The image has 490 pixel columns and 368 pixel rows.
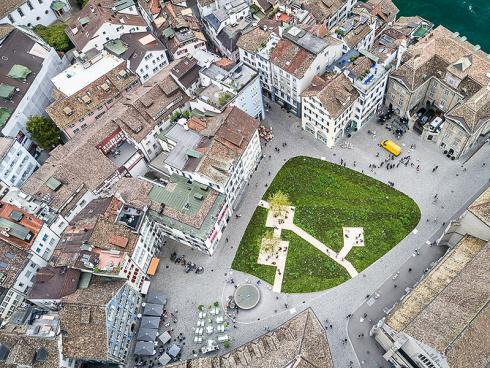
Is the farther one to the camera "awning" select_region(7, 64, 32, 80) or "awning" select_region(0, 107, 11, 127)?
"awning" select_region(7, 64, 32, 80)

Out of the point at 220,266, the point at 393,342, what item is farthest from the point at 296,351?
the point at 220,266

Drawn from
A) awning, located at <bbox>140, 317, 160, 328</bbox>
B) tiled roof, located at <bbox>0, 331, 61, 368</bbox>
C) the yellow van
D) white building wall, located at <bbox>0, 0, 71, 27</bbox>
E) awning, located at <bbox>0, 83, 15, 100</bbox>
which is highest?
white building wall, located at <bbox>0, 0, 71, 27</bbox>

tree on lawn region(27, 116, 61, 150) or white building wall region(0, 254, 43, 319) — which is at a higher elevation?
tree on lawn region(27, 116, 61, 150)

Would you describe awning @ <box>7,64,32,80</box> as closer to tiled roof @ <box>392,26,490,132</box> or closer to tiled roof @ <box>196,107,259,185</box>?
tiled roof @ <box>196,107,259,185</box>

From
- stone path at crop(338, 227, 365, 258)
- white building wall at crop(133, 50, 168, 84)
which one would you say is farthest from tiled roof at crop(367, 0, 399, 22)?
stone path at crop(338, 227, 365, 258)

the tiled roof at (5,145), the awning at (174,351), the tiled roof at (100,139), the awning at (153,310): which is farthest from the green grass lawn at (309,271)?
the tiled roof at (5,145)

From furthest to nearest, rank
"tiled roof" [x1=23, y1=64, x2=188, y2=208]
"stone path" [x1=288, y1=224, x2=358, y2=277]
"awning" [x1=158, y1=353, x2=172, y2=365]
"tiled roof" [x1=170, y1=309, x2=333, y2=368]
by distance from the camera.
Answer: "tiled roof" [x1=23, y1=64, x2=188, y2=208], "stone path" [x1=288, y1=224, x2=358, y2=277], "awning" [x1=158, y1=353, x2=172, y2=365], "tiled roof" [x1=170, y1=309, x2=333, y2=368]

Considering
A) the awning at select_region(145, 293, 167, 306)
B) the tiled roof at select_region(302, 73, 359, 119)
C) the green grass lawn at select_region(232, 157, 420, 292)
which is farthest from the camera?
the tiled roof at select_region(302, 73, 359, 119)
